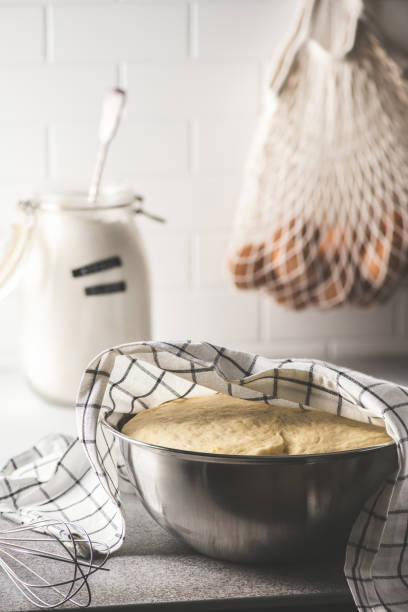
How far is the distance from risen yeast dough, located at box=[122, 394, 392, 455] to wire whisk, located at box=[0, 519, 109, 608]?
10cm

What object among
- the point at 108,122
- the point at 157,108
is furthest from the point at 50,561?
the point at 157,108

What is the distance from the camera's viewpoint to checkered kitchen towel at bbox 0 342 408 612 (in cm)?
55

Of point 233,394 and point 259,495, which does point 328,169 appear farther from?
point 259,495

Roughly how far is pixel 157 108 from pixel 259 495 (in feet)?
2.26

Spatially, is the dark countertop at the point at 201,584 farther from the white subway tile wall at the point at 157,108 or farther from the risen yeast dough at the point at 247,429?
Result: the white subway tile wall at the point at 157,108

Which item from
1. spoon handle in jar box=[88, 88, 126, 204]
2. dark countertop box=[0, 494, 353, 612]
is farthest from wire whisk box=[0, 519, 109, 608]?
spoon handle in jar box=[88, 88, 126, 204]

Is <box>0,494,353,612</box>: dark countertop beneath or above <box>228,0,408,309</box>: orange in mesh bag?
beneath

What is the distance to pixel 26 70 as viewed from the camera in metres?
1.07

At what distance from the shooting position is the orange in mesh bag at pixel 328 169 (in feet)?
3.21

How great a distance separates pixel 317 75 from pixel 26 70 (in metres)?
0.38

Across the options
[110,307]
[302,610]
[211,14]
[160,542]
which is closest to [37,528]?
[160,542]

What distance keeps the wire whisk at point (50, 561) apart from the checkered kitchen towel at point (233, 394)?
0.02 meters

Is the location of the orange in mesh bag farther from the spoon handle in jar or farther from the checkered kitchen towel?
the checkered kitchen towel

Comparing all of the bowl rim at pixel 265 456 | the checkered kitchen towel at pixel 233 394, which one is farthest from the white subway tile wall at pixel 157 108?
the bowl rim at pixel 265 456
